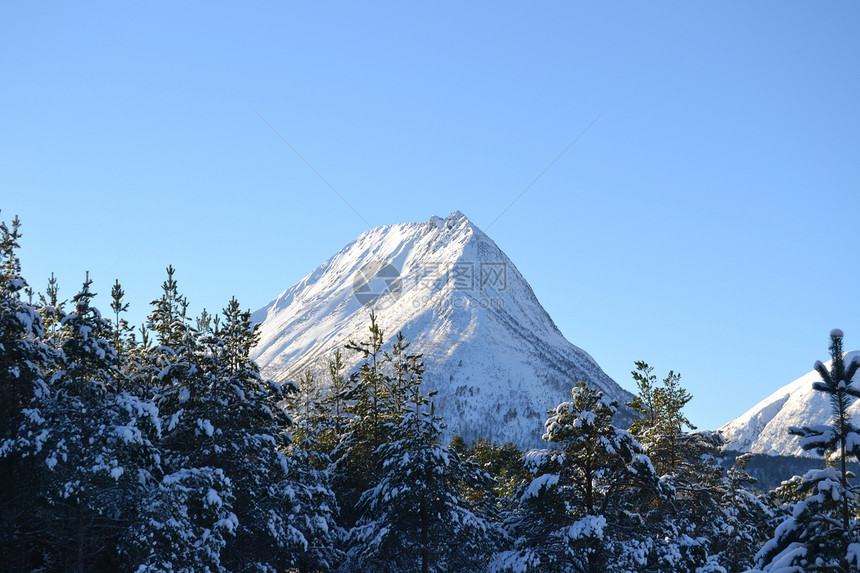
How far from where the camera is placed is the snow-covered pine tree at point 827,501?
11.3 metres

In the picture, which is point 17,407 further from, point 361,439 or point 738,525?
point 738,525

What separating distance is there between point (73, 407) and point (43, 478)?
1893mm

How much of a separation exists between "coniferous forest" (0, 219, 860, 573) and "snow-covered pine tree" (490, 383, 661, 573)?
0.06 m

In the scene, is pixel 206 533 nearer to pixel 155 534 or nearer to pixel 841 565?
pixel 155 534

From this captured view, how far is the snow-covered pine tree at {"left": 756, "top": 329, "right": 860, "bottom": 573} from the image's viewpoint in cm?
1127

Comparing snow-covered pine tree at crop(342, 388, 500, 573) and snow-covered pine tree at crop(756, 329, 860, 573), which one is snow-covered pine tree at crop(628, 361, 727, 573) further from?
snow-covered pine tree at crop(756, 329, 860, 573)

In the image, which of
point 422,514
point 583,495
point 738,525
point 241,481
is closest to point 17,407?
point 241,481

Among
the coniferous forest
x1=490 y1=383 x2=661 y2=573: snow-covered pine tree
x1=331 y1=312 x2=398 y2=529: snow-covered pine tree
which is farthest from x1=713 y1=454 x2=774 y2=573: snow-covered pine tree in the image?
x1=331 y1=312 x2=398 y2=529: snow-covered pine tree

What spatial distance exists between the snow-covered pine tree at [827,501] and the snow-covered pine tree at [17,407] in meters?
16.9

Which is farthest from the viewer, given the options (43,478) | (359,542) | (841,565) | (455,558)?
(359,542)

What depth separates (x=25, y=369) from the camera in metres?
22.1

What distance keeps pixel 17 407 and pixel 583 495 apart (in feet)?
54.4

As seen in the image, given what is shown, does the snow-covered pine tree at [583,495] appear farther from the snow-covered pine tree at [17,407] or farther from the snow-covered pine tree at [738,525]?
the snow-covered pine tree at [17,407]

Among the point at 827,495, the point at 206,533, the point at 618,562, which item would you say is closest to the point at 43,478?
the point at 206,533
